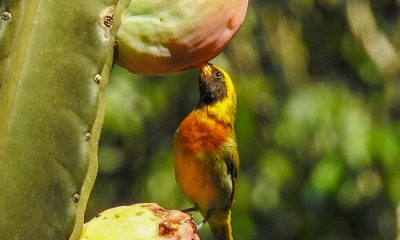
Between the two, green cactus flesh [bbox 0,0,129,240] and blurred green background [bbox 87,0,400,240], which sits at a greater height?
green cactus flesh [bbox 0,0,129,240]

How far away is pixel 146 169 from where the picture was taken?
5.54 meters

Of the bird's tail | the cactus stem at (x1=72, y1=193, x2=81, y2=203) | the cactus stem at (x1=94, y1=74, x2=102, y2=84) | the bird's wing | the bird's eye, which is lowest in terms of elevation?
the bird's tail

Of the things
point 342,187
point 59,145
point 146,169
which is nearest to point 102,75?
point 59,145

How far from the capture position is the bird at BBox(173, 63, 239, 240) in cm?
294

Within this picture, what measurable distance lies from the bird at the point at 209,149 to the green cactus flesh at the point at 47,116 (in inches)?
68.2

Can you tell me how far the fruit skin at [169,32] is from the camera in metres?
1.24

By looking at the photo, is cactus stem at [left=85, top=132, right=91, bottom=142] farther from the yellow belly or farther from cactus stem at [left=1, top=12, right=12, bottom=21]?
the yellow belly

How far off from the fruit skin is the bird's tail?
2061 millimetres

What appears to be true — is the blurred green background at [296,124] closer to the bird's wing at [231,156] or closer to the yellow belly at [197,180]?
the bird's wing at [231,156]

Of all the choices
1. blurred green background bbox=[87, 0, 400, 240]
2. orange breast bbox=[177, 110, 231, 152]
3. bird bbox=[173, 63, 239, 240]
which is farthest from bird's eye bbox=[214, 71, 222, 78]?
blurred green background bbox=[87, 0, 400, 240]

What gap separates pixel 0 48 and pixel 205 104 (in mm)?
2018

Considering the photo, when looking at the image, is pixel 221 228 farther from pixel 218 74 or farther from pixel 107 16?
pixel 107 16

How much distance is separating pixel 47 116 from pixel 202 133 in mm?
1856

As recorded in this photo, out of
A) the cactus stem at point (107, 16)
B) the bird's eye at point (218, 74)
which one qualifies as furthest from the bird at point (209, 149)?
the cactus stem at point (107, 16)
